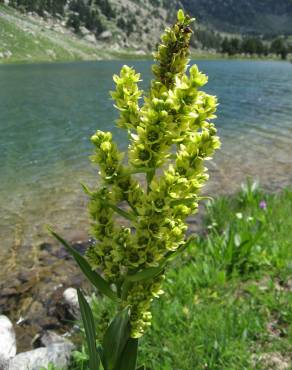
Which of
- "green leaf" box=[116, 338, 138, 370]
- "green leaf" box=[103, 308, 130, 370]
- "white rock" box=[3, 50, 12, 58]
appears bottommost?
"white rock" box=[3, 50, 12, 58]

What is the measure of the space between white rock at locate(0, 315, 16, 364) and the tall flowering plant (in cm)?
448

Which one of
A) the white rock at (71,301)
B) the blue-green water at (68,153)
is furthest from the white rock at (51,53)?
the white rock at (71,301)

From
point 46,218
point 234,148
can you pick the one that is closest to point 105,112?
point 234,148

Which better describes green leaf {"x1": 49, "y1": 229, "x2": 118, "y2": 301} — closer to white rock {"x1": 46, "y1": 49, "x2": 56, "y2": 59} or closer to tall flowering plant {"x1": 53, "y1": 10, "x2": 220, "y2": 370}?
tall flowering plant {"x1": 53, "y1": 10, "x2": 220, "y2": 370}

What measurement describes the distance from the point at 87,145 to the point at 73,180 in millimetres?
7283

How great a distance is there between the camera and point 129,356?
406cm

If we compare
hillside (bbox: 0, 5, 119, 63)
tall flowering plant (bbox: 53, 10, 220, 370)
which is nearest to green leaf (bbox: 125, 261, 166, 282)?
tall flowering plant (bbox: 53, 10, 220, 370)

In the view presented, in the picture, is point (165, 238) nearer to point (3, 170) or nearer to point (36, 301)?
point (36, 301)

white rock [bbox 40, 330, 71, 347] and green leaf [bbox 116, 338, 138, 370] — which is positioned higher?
green leaf [bbox 116, 338, 138, 370]

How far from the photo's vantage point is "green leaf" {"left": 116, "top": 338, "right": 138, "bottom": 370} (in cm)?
405

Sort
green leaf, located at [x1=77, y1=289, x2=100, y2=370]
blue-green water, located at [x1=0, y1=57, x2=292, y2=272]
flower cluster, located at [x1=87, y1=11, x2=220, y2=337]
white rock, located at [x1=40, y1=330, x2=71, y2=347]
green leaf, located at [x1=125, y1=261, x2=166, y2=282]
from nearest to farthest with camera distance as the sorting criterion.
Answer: flower cluster, located at [x1=87, y1=11, x2=220, y2=337], green leaf, located at [x1=125, y1=261, x2=166, y2=282], green leaf, located at [x1=77, y1=289, x2=100, y2=370], white rock, located at [x1=40, y1=330, x2=71, y2=347], blue-green water, located at [x1=0, y1=57, x2=292, y2=272]

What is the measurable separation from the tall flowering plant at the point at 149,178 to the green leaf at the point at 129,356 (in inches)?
1.8

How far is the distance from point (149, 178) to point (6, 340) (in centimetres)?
593

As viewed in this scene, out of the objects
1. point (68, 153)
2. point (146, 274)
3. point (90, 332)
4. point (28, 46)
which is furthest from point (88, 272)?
point (28, 46)
